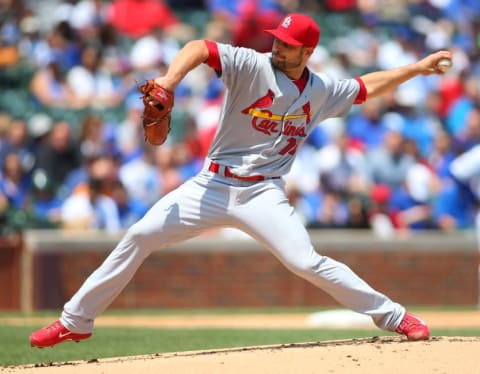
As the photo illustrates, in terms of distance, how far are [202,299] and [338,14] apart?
6.30 m

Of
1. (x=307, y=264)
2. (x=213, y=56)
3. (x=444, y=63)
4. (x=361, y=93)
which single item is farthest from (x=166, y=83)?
(x=444, y=63)

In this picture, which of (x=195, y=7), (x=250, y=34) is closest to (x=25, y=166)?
(x=250, y=34)

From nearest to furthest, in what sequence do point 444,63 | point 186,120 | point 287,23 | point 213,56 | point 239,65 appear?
point 213,56 → point 239,65 → point 287,23 → point 444,63 → point 186,120

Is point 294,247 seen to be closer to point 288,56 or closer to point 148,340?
point 288,56

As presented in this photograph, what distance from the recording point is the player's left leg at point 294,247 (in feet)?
20.3

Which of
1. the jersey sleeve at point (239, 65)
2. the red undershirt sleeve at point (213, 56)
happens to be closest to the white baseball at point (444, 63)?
the jersey sleeve at point (239, 65)

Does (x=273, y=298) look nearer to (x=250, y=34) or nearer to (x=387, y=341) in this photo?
(x=250, y=34)

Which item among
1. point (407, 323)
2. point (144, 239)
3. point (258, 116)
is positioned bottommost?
point (407, 323)

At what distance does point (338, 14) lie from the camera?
664 inches

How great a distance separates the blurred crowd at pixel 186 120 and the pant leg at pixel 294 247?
6.28 m

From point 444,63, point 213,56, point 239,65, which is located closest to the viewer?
point 213,56

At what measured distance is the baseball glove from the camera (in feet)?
18.7

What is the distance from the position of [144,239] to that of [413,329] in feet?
5.64

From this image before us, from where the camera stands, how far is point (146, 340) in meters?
8.75
